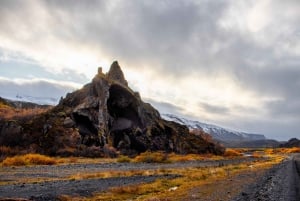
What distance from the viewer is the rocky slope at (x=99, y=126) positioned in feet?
300

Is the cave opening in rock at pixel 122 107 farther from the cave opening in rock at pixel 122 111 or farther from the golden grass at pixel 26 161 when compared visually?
the golden grass at pixel 26 161

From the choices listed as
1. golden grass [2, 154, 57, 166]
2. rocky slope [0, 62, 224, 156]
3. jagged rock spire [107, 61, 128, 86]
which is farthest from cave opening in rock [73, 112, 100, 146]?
golden grass [2, 154, 57, 166]

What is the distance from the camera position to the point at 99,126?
344ft

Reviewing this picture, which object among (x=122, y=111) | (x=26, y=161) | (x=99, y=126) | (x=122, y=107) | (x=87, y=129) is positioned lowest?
(x=26, y=161)

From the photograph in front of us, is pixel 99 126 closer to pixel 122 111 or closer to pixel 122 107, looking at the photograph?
pixel 122 111

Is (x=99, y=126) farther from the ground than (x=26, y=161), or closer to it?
farther from the ground

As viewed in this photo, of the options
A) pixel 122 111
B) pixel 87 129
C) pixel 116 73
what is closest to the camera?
pixel 87 129

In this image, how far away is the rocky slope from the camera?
9131cm

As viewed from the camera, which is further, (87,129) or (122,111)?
(122,111)

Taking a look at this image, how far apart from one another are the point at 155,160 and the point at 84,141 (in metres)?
19.4

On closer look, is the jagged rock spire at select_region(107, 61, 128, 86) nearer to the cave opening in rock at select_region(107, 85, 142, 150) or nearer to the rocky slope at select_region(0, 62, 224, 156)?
the rocky slope at select_region(0, 62, 224, 156)

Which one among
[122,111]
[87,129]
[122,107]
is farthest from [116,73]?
[87,129]

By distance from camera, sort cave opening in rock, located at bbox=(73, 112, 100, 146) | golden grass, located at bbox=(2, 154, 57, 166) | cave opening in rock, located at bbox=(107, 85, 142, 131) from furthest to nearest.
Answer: cave opening in rock, located at bbox=(107, 85, 142, 131) < cave opening in rock, located at bbox=(73, 112, 100, 146) < golden grass, located at bbox=(2, 154, 57, 166)

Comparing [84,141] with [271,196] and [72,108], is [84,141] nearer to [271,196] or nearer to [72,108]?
[72,108]
